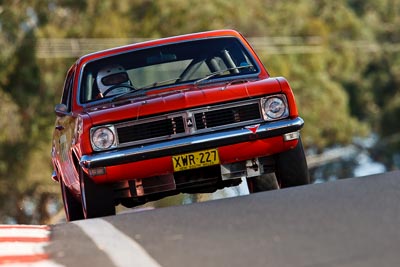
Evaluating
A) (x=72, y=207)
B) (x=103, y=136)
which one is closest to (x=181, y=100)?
(x=103, y=136)

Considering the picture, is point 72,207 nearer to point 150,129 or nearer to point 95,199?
point 95,199

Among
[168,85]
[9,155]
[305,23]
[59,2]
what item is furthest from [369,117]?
[168,85]

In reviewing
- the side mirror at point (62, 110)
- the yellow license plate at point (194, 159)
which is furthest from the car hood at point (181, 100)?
the side mirror at point (62, 110)

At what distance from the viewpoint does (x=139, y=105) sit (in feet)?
33.4

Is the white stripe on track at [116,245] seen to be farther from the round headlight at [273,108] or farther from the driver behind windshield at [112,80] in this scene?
the driver behind windshield at [112,80]

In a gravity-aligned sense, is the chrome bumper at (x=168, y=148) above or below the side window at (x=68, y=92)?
below

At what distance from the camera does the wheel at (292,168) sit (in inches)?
414

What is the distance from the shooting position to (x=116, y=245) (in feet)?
23.5

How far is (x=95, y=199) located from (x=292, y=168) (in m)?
1.69

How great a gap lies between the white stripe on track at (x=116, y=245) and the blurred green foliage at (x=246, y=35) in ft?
102

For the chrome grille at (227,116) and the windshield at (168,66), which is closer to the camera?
the chrome grille at (227,116)

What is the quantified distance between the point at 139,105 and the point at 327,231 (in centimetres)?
346

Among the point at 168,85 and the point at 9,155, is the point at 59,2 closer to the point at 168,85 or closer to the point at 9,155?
the point at 9,155

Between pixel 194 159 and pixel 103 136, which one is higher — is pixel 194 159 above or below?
below
